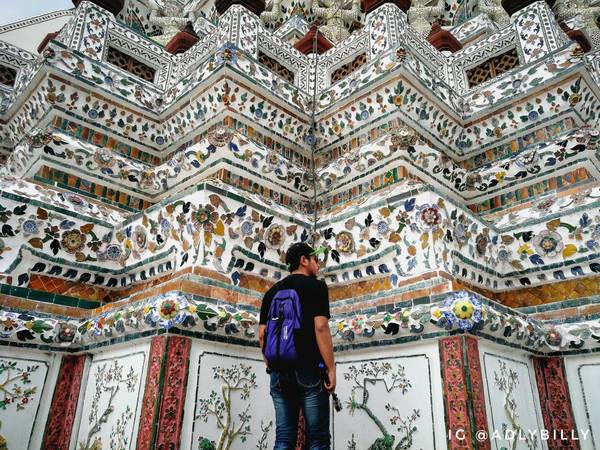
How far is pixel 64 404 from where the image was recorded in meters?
3.09

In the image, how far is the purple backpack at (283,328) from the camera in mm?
2117

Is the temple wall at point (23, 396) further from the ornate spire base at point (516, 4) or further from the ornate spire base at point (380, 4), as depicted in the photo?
the ornate spire base at point (516, 4)

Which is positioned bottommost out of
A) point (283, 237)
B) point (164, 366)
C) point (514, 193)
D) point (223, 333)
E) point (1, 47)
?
point (164, 366)

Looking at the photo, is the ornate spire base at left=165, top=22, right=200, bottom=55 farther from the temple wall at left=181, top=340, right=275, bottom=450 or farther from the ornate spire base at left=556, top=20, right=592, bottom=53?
the ornate spire base at left=556, top=20, right=592, bottom=53

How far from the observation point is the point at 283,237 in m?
3.64

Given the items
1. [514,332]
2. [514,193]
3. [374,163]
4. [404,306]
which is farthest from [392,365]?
[514,193]

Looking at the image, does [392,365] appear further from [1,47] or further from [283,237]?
[1,47]

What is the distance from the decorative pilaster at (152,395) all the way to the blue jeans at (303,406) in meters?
0.71

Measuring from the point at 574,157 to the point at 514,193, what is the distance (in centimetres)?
51

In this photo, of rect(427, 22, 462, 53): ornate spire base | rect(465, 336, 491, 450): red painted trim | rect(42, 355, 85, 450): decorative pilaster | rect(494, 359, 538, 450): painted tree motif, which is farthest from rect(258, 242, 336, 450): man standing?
rect(427, 22, 462, 53): ornate spire base

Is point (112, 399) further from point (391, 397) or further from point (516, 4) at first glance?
point (516, 4)

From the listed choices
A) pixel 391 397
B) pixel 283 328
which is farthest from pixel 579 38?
pixel 283 328

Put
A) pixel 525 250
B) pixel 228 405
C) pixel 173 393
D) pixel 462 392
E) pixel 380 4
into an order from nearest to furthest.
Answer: pixel 462 392, pixel 173 393, pixel 228 405, pixel 525 250, pixel 380 4

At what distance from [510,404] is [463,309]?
68 centimetres
